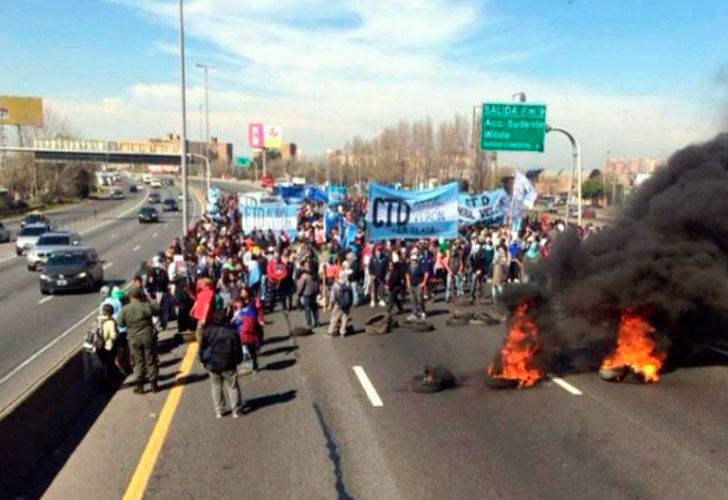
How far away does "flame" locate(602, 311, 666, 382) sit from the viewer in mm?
10484

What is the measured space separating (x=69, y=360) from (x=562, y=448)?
6812 millimetres

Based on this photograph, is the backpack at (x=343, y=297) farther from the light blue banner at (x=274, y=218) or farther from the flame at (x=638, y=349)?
the light blue banner at (x=274, y=218)

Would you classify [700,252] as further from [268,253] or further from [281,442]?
[268,253]

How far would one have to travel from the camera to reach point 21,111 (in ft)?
280

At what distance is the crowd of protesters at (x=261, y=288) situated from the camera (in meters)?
10.3

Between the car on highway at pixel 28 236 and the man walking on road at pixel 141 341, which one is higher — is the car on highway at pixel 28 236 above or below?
below

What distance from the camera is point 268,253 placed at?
19.1m

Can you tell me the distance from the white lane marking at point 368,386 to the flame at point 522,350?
2040mm

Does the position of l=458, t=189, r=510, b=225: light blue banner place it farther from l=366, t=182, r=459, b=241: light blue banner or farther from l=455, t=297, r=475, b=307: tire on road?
l=455, t=297, r=475, b=307: tire on road

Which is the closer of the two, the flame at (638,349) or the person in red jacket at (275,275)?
the flame at (638,349)

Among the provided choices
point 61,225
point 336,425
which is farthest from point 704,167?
point 61,225

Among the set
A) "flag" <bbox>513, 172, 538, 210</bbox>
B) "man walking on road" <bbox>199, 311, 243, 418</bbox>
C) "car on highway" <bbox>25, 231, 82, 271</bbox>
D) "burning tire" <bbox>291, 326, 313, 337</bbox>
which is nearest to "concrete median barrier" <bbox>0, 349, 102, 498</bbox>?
"man walking on road" <bbox>199, 311, 243, 418</bbox>

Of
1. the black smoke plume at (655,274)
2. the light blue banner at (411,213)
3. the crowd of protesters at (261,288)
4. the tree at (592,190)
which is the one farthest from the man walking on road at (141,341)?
the tree at (592,190)

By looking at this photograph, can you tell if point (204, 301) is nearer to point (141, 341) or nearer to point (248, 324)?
point (248, 324)
